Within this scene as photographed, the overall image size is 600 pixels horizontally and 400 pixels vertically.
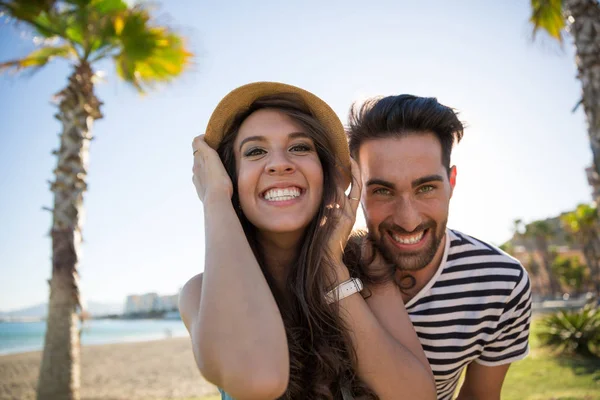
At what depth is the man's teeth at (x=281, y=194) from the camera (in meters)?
2.36

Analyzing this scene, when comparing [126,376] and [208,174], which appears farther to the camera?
[126,376]

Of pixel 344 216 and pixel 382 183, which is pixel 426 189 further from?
pixel 344 216

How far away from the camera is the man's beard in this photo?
114 inches

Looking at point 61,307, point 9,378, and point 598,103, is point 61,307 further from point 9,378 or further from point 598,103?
point 9,378

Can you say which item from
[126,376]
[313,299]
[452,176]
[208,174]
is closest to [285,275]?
[313,299]

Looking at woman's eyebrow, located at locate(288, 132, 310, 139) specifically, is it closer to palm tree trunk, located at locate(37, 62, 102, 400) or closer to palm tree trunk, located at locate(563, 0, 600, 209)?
palm tree trunk, located at locate(37, 62, 102, 400)

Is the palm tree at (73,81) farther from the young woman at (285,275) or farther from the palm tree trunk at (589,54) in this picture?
the palm tree trunk at (589,54)

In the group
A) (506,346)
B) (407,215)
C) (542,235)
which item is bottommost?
(542,235)

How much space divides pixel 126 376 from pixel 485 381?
57.3 feet

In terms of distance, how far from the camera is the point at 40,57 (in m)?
8.38

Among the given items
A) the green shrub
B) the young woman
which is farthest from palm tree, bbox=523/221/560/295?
the young woman

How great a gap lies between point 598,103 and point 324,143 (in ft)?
20.7

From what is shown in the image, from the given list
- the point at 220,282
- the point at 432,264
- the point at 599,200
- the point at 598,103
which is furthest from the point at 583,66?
the point at 220,282

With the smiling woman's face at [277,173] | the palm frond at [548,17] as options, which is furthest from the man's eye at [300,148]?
the palm frond at [548,17]
